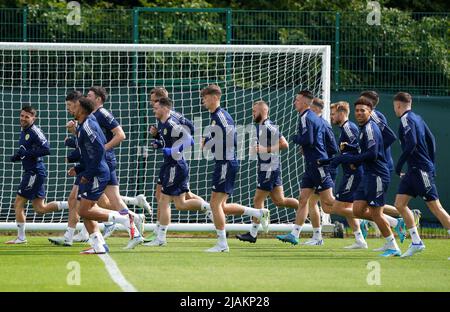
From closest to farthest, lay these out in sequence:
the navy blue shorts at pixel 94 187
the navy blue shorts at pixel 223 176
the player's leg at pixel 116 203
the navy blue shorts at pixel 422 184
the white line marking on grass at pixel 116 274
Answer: the white line marking on grass at pixel 116 274, the navy blue shorts at pixel 94 187, the navy blue shorts at pixel 422 184, the navy blue shorts at pixel 223 176, the player's leg at pixel 116 203

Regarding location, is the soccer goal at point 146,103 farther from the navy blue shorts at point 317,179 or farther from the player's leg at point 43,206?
the navy blue shorts at point 317,179

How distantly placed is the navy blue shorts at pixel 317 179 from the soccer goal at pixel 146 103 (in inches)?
117

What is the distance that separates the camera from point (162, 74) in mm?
19578

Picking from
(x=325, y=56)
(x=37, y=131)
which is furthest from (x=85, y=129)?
(x=325, y=56)

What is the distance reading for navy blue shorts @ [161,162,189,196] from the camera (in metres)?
15.0

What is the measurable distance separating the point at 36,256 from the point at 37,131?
2.71m

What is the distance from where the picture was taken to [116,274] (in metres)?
11.3

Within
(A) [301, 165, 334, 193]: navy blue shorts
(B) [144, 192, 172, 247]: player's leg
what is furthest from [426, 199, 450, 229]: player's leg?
(B) [144, 192, 172, 247]: player's leg

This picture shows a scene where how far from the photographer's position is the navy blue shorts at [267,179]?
16.2 m

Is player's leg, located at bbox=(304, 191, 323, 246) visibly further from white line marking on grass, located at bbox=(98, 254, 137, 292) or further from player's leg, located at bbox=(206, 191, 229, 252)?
white line marking on grass, located at bbox=(98, 254, 137, 292)

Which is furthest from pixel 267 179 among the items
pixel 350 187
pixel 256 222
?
pixel 350 187

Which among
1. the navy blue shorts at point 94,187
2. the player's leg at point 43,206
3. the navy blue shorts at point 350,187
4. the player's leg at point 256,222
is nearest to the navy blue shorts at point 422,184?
the navy blue shorts at point 350,187

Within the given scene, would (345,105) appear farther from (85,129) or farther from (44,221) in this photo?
(44,221)

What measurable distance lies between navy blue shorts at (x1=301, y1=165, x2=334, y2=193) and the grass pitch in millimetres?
900
